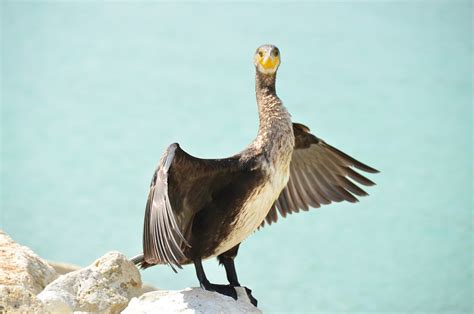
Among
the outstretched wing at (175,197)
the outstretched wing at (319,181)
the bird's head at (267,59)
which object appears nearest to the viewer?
the outstretched wing at (175,197)

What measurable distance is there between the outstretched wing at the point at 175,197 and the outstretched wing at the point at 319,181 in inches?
36.7

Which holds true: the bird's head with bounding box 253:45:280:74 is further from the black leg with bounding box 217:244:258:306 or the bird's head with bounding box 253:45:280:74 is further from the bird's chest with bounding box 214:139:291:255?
the black leg with bounding box 217:244:258:306

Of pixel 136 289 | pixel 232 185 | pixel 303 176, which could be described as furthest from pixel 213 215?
pixel 303 176

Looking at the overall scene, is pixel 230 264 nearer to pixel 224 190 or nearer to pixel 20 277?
pixel 224 190

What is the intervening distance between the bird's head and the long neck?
1.2 inches

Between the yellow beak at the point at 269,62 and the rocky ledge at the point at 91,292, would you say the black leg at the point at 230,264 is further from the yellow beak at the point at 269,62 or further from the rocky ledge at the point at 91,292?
the yellow beak at the point at 269,62

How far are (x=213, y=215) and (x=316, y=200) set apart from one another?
107 cm

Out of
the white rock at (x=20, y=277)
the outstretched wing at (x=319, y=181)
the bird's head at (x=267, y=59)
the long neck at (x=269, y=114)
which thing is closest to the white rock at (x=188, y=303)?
the white rock at (x=20, y=277)

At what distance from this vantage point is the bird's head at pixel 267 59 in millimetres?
3865

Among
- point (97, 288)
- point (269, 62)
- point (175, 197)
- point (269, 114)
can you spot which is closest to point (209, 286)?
point (175, 197)

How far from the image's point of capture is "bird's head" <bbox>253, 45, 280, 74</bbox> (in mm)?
3865

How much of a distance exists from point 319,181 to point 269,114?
0.94 metres

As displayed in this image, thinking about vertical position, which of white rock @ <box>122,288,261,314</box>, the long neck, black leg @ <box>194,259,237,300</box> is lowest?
white rock @ <box>122,288,261,314</box>

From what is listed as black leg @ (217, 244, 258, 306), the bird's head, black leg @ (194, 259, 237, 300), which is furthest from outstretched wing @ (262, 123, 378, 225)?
black leg @ (194, 259, 237, 300)
